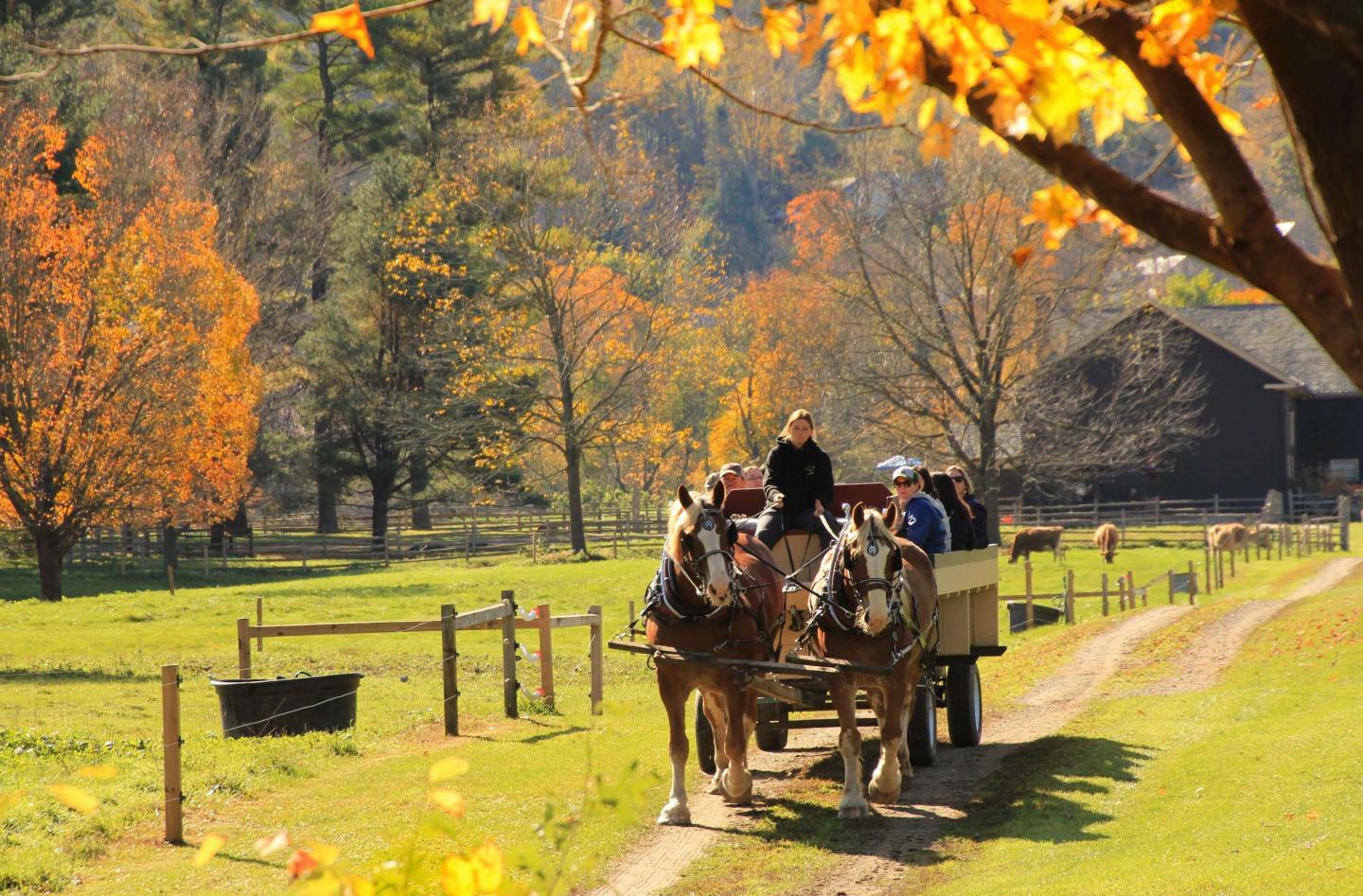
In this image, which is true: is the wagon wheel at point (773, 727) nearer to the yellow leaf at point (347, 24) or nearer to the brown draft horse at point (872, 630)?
the brown draft horse at point (872, 630)

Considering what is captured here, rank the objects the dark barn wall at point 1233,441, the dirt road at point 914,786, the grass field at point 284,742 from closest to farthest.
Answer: the dirt road at point 914,786 → the grass field at point 284,742 → the dark barn wall at point 1233,441

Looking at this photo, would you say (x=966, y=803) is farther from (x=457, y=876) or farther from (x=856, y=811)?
(x=457, y=876)

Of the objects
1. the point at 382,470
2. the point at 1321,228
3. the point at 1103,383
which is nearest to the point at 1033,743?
the point at 1321,228

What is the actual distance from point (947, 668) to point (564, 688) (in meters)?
6.96

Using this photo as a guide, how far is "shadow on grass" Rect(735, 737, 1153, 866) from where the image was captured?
33.2 ft

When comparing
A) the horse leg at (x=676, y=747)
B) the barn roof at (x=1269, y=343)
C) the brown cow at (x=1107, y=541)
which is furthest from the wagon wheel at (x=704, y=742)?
the barn roof at (x=1269, y=343)

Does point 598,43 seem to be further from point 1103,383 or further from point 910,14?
point 1103,383

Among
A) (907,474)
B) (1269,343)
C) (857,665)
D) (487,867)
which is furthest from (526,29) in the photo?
(1269,343)

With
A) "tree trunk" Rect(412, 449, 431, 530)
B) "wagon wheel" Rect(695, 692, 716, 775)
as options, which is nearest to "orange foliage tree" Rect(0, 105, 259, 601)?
"tree trunk" Rect(412, 449, 431, 530)

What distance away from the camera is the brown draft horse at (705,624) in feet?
33.8

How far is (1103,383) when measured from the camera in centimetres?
5653

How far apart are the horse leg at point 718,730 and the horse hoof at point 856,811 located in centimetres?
94

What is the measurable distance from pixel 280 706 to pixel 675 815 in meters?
5.80

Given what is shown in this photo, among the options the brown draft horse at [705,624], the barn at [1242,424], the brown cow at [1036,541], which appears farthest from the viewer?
the barn at [1242,424]
